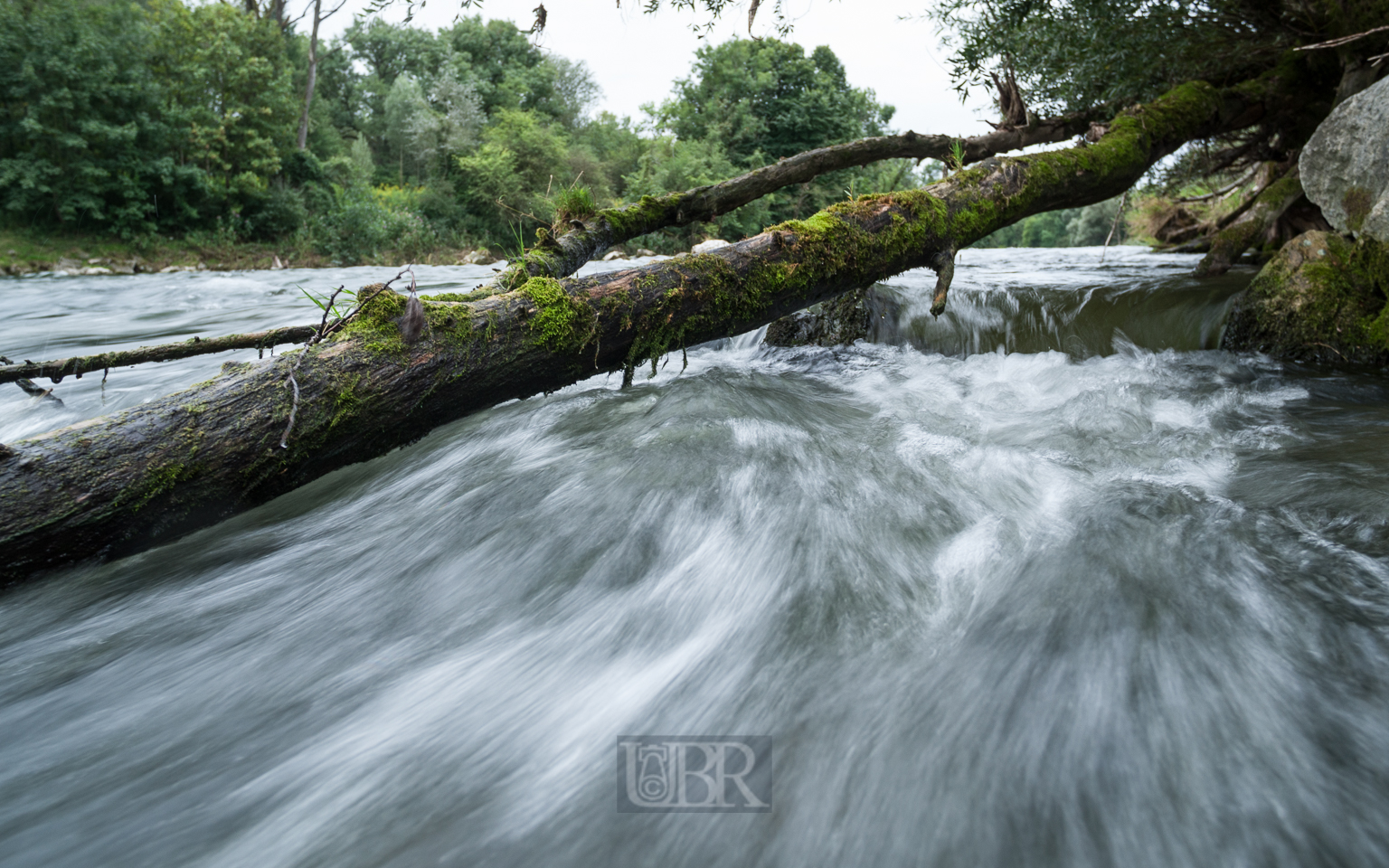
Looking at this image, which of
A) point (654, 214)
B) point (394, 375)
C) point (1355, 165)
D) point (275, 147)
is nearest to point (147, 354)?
point (394, 375)

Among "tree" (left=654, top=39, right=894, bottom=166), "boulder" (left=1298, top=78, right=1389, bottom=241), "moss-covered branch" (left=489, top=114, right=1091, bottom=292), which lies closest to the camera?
"moss-covered branch" (left=489, top=114, right=1091, bottom=292)

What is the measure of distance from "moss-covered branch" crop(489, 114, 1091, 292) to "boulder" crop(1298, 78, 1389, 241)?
8.29 feet

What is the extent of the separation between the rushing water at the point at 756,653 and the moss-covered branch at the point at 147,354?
29.2 inches

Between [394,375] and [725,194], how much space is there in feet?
10.5

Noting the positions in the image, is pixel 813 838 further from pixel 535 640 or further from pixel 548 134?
pixel 548 134

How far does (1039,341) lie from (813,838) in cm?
564

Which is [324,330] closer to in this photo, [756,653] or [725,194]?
[756,653]

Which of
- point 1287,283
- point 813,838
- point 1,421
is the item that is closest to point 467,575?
point 813,838

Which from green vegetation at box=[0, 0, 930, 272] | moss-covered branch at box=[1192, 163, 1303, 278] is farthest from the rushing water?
green vegetation at box=[0, 0, 930, 272]

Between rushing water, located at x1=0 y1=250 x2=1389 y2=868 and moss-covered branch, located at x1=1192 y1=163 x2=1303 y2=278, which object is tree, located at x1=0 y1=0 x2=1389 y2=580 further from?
moss-covered branch, located at x1=1192 y1=163 x2=1303 y2=278

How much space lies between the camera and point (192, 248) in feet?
85.1

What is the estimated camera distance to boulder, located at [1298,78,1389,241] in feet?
14.0

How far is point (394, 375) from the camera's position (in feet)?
7.91

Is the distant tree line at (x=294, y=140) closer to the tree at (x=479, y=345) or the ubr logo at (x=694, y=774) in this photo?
the tree at (x=479, y=345)
